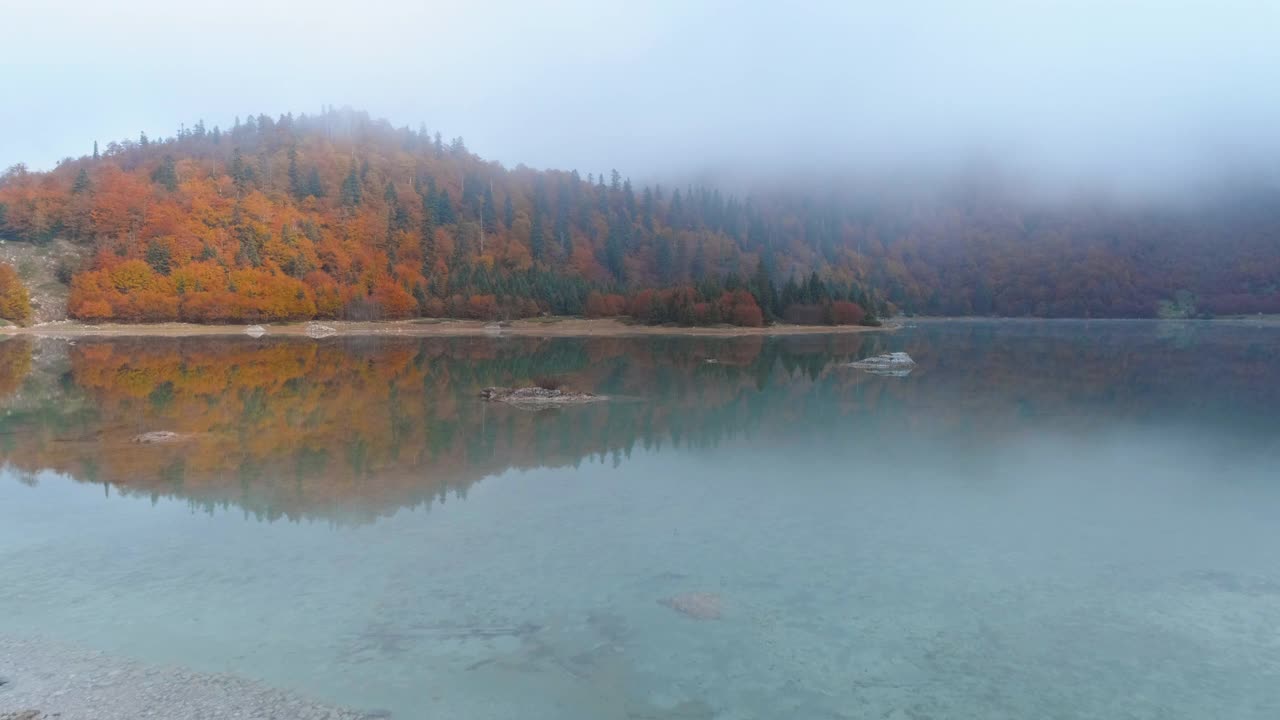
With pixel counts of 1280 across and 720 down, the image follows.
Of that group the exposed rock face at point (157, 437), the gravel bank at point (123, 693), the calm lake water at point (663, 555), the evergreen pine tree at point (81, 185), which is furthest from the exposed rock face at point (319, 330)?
the gravel bank at point (123, 693)

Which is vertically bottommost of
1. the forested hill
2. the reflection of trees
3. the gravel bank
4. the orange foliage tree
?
the gravel bank

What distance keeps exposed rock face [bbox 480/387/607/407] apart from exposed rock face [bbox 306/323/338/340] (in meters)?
55.5

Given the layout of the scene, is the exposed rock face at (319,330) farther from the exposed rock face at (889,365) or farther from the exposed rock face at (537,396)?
the exposed rock face at (889,365)

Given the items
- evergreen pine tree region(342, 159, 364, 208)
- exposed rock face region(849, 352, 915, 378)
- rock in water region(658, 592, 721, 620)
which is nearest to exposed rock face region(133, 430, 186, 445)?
rock in water region(658, 592, 721, 620)

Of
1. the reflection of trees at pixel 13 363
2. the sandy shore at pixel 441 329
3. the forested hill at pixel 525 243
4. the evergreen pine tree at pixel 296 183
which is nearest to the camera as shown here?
the reflection of trees at pixel 13 363

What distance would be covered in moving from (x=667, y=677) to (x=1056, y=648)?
414 cm

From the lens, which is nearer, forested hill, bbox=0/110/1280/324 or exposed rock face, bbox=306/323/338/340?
exposed rock face, bbox=306/323/338/340

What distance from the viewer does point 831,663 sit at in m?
7.57

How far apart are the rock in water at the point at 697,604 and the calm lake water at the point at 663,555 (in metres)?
0.13

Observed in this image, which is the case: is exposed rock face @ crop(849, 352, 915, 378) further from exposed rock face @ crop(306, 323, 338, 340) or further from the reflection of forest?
exposed rock face @ crop(306, 323, 338, 340)

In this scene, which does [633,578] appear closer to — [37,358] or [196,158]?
[37,358]

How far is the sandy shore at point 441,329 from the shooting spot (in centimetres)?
7425

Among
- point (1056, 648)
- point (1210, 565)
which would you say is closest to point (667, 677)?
point (1056, 648)

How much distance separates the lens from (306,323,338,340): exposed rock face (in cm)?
7731
